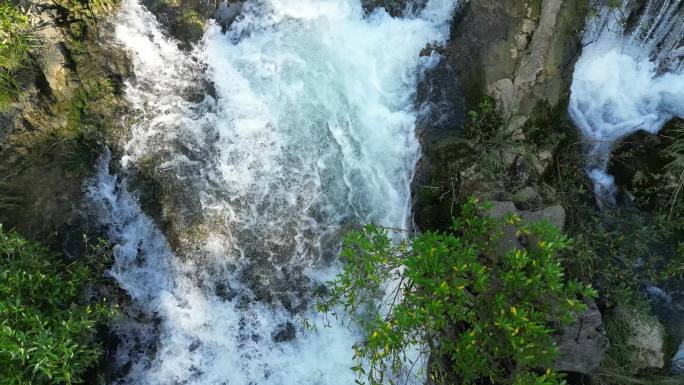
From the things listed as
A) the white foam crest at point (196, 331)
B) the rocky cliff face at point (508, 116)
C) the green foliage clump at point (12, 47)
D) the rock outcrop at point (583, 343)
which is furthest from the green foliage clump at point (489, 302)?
the green foliage clump at point (12, 47)

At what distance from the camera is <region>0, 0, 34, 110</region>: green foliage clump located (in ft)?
20.3

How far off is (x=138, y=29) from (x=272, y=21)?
2003mm

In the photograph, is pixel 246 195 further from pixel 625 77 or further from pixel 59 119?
pixel 625 77

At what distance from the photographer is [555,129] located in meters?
6.57

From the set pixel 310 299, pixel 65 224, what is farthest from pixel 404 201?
pixel 65 224

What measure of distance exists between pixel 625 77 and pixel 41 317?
27.6 feet

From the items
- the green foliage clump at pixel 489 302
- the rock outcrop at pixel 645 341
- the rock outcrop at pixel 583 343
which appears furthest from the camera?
the rock outcrop at pixel 645 341

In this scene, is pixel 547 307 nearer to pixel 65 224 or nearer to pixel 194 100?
pixel 194 100

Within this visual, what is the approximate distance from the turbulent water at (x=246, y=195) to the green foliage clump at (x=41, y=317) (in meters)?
0.95

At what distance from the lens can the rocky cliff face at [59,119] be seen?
21.2ft

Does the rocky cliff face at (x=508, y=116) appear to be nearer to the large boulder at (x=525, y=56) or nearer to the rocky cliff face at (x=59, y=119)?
the large boulder at (x=525, y=56)

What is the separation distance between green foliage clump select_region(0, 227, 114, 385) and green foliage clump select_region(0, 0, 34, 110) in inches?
82.8

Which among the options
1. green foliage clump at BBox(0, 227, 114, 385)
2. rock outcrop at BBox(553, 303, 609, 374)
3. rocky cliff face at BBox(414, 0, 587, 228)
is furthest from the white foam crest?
rock outcrop at BBox(553, 303, 609, 374)

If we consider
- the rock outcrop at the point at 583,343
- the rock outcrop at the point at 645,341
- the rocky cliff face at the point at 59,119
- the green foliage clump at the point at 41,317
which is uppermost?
the rocky cliff face at the point at 59,119
